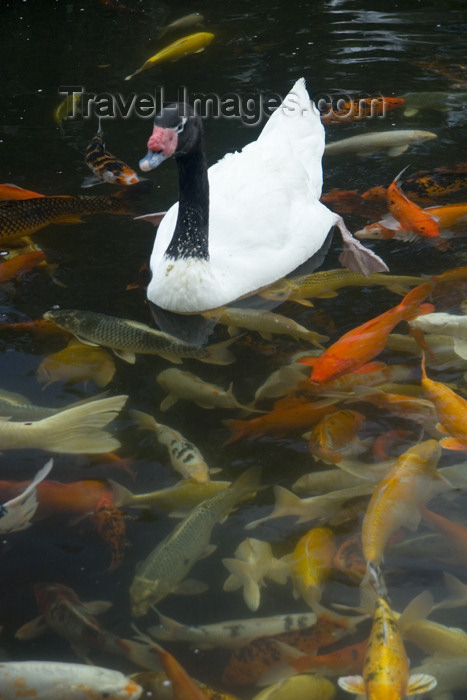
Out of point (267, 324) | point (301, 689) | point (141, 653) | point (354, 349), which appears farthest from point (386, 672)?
point (267, 324)

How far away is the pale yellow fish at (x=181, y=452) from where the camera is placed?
3.46 metres

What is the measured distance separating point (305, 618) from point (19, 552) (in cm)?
119

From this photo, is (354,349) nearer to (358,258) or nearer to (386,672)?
(358,258)

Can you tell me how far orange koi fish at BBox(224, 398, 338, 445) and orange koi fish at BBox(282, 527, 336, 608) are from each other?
0.63 metres

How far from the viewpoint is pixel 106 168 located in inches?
229

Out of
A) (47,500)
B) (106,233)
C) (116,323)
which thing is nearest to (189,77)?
(106,233)

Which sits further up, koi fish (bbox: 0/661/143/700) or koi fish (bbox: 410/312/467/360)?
koi fish (bbox: 410/312/467/360)

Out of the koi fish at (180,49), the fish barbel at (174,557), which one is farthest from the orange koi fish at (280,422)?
the koi fish at (180,49)

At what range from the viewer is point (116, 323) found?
4.30 m

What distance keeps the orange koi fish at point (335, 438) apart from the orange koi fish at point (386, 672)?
96 centimetres

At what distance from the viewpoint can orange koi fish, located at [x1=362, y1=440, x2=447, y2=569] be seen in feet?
10.0

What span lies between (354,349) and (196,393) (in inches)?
31.4

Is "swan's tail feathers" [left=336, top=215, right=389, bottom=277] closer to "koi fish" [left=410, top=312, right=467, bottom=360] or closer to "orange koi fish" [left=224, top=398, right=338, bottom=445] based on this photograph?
"koi fish" [left=410, top=312, right=467, bottom=360]

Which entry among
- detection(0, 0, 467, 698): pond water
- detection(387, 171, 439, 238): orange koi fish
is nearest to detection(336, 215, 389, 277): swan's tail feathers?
detection(0, 0, 467, 698): pond water
